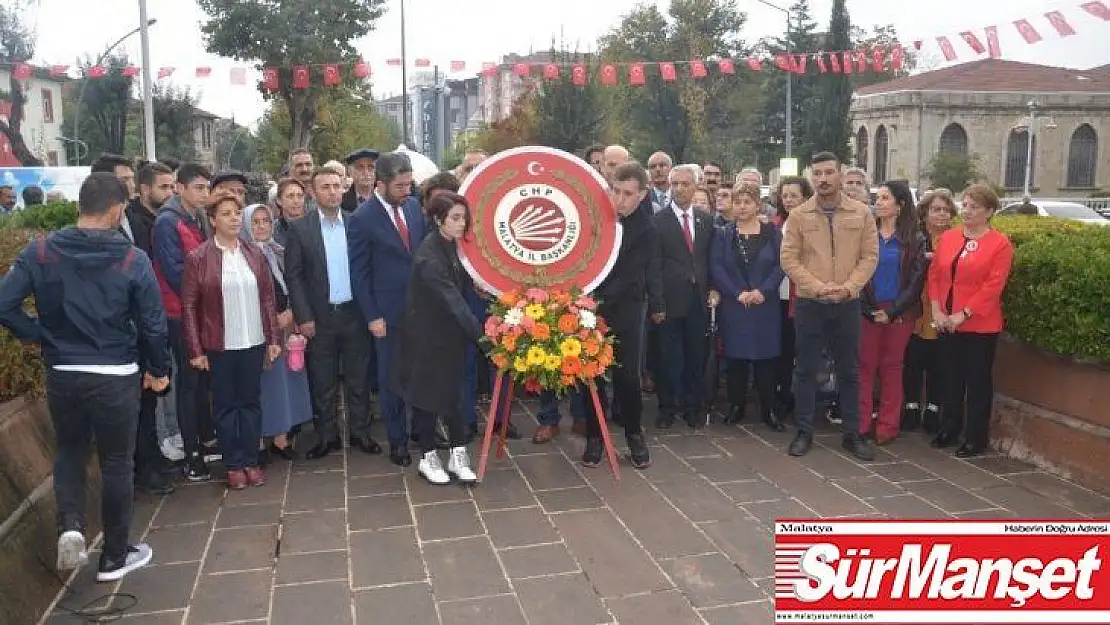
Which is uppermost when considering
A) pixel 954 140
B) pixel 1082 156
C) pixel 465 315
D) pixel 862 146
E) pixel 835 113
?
pixel 835 113

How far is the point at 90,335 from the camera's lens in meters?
3.99

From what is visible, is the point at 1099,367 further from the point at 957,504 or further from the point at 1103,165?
the point at 1103,165

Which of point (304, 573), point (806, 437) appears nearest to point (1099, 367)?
point (806, 437)

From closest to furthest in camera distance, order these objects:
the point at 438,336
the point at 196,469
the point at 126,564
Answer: the point at 126,564
the point at 438,336
the point at 196,469

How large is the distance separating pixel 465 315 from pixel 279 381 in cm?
154

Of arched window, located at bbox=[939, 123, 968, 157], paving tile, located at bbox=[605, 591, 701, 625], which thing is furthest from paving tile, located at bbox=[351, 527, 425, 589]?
arched window, located at bbox=[939, 123, 968, 157]

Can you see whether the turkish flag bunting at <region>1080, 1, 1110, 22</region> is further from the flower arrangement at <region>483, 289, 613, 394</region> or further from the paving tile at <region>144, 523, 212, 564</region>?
the paving tile at <region>144, 523, 212, 564</region>

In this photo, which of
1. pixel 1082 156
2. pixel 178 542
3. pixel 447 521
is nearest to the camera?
pixel 178 542

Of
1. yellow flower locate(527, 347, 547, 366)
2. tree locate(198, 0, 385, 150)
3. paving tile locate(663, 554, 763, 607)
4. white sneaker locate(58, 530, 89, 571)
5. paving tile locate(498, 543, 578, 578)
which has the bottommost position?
paving tile locate(498, 543, 578, 578)

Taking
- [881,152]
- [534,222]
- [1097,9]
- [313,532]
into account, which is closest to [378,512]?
[313,532]

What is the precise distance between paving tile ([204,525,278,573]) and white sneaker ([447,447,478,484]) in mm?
1164

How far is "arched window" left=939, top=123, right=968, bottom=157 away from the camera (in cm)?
4409

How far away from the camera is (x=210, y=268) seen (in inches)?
206

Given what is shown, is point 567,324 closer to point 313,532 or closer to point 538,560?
point 538,560
